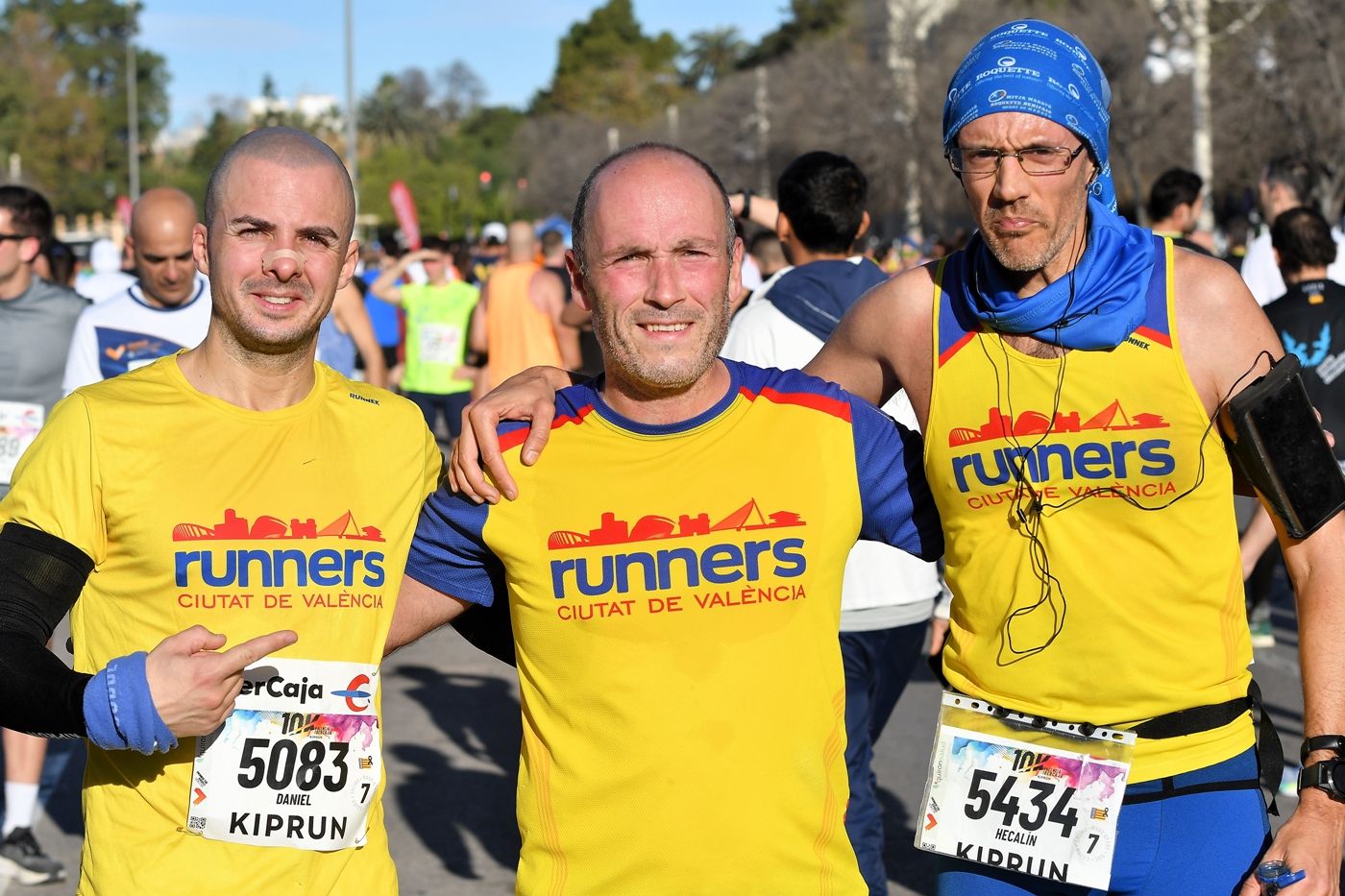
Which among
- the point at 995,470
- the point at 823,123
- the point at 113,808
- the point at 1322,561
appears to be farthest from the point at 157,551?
the point at 823,123

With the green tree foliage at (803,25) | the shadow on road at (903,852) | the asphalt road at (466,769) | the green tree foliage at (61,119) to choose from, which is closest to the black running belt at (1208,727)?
the shadow on road at (903,852)

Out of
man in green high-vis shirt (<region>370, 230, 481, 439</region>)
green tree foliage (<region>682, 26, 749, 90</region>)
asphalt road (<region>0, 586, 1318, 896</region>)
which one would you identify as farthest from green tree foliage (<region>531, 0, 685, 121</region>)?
asphalt road (<region>0, 586, 1318, 896</region>)

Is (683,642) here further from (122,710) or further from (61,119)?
(61,119)

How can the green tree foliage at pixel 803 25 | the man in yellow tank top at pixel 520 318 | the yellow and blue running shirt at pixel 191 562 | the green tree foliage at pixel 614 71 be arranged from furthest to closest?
1. the green tree foliage at pixel 614 71
2. the green tree foliage at pixel 803 25
3. the man in yellow tank top at pixel 520 318
4. the yellow and blue running shirt at pixel 191 562

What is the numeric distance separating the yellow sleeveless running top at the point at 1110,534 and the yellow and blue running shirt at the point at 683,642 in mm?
371

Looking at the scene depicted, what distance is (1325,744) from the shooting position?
115 inches

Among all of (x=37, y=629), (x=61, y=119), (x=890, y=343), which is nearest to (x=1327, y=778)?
(x=890, y=343)

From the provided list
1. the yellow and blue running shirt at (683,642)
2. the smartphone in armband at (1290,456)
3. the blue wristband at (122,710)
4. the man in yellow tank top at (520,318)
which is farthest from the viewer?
the man in yellow tank top at (520,318)

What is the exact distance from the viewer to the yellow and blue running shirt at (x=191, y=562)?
2865mm

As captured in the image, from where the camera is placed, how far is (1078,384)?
304 centimetres

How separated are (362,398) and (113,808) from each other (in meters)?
0.89

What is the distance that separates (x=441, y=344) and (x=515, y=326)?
1802 millimetres

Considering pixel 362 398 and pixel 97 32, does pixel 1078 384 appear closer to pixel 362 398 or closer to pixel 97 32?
pixel 362 398

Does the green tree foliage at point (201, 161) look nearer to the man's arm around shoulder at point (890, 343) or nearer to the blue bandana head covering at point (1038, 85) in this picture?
the man's arm around shoulder at point (890, 343)
